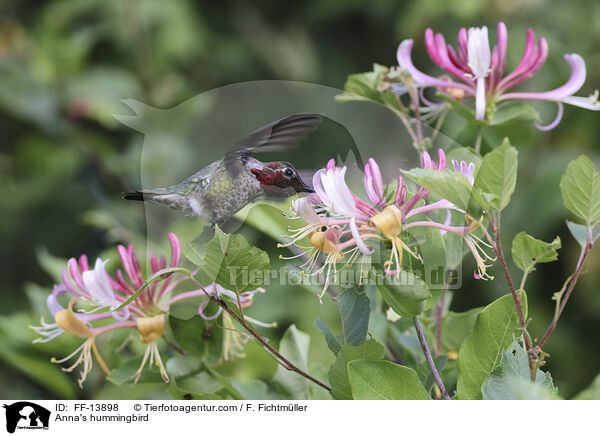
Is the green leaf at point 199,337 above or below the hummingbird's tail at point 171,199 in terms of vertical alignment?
below

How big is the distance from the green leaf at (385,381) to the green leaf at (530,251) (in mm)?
116

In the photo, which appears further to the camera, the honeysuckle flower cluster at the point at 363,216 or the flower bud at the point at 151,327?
the flower bud at the point at 151,327

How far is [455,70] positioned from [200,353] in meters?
0.33

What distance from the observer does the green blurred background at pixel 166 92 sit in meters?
1.46

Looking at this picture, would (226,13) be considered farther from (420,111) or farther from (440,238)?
(440,238)

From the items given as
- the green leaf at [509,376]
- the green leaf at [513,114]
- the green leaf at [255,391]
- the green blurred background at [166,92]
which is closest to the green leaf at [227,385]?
the green leaf at [255,391]

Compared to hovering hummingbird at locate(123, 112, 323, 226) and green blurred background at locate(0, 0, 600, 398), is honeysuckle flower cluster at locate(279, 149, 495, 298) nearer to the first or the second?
hovering hummingbird at locate(123, 112, 323, 226)

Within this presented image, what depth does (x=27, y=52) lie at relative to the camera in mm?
1728

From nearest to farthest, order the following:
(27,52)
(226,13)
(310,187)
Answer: (310,187)
(27,52)
(226,13)

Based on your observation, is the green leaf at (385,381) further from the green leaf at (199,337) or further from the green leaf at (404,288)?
the green leaf at (199,337)

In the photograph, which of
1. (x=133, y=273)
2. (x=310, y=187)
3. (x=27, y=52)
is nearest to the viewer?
(x=310, y=187)

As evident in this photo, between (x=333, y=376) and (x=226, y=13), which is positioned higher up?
(x=333, y=376)

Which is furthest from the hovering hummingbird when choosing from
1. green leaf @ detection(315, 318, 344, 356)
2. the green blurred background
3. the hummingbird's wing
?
the green blurred background

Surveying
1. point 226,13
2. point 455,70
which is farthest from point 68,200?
point 455,70
